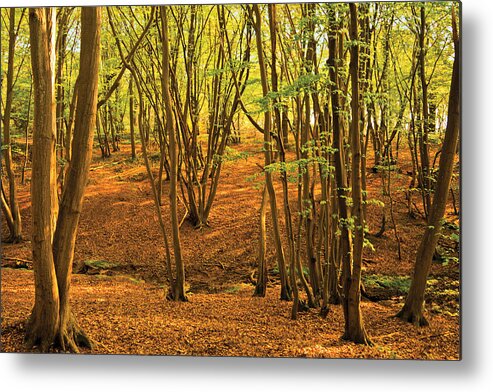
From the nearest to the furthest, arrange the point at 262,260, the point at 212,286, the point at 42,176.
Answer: the point at 42,176, the point at 212,286, the point at 262,260

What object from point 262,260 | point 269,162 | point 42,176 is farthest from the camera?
point 262,260

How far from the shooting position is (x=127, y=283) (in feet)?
14.0

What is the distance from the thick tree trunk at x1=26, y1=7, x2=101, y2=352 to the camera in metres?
3.28

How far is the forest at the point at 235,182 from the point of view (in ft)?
11.1

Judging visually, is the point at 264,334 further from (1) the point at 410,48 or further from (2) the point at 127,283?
(1) the point at 410,48

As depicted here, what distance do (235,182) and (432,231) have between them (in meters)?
1.97

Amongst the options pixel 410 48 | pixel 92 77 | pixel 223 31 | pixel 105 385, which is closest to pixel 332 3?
pixel 410 48

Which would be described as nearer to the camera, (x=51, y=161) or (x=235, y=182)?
(x=51, y=161)

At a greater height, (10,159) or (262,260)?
(10,159)

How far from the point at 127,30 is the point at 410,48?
260 centimetres

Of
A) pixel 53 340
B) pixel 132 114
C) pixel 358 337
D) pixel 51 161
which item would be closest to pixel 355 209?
pixel 358 337

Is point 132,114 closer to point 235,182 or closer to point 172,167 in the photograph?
point 172,167

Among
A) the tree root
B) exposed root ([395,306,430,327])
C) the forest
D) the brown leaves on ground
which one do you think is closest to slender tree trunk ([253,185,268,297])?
the forest

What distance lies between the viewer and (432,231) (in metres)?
3.69
